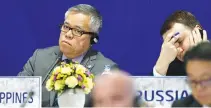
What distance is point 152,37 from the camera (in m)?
3.53

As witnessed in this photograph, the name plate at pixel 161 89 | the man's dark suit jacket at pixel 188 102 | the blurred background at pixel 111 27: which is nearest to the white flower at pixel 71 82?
the name plate at pixel 161 89

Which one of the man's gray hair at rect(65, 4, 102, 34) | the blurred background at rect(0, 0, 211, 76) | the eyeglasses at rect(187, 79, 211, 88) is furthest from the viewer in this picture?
the blurred background at rect(0, 0, 211, 76)

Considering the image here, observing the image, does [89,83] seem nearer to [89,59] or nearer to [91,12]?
[89,59]

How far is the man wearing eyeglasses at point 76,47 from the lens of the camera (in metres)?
2.80

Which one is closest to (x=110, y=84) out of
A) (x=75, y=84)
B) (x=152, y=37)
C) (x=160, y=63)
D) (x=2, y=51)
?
(x=75, y=84)

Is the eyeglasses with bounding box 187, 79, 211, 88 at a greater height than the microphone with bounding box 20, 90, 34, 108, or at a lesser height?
greater

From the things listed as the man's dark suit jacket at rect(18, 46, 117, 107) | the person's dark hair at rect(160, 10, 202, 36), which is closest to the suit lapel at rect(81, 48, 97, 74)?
the man's dark suit jacket at rect(18, 46, 117, 107)

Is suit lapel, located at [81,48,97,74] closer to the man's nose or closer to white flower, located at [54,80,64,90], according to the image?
the man's nose

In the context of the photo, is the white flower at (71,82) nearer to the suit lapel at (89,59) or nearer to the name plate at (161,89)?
the name plate at (161,89)

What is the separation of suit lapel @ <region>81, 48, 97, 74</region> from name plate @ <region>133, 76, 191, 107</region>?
607 millimetres

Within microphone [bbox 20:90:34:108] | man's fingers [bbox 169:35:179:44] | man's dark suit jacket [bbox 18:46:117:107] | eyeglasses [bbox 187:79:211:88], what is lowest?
microphone [bbox 20:90:34:108]

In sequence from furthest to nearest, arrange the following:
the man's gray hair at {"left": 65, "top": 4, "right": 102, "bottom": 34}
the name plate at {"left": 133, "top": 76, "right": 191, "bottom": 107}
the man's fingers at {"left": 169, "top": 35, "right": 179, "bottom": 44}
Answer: the man's gray hair at {"left": 65, "top": 4, "right": 102, "bottom": 34}, the man's fingers at {"left": 169, "top": 35, "right": 179, "bottom": 44}, the name plate at {"left": 133, "top": 76, "right": 191, "bottom": 107}

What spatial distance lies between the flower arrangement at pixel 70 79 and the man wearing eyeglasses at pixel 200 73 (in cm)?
51

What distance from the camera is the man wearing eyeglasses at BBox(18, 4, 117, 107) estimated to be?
280 cm
